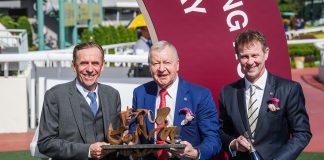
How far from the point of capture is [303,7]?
52062 mm

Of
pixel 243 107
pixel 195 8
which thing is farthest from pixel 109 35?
pixel 243 107

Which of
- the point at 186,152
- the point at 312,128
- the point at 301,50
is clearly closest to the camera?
the point at 186,152

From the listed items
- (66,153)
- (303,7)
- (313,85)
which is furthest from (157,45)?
(303,7)

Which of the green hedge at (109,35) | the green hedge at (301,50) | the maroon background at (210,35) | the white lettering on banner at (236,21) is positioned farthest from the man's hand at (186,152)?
the green hedge at (301,50)

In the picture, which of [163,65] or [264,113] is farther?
[264,113]

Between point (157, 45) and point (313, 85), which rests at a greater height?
point (157, 45)

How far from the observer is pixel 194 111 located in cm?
389

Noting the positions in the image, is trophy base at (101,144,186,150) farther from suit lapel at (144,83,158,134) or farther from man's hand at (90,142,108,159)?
suit lapel at (144,83,158,134)

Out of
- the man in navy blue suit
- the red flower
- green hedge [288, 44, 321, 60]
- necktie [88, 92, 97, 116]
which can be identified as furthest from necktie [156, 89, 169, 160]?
green hedge [288, 44, 321, 60]

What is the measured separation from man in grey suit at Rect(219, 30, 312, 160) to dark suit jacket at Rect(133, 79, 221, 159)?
0.14 metres

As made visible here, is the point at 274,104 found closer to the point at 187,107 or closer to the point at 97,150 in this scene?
the point at 187,107

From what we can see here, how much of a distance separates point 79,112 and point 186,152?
64cm

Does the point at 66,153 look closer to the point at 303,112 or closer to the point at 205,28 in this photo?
the point at 303,112

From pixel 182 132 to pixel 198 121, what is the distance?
11 centimetres
